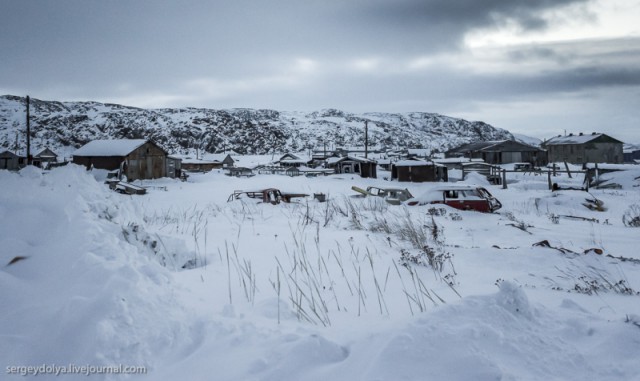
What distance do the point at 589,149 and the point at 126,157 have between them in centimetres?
6863

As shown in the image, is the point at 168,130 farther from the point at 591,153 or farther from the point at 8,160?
the point at 591,153

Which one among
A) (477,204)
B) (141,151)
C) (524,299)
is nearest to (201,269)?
(524,299)

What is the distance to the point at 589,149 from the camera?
60094mm

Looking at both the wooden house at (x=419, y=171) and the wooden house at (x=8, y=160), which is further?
the wooden house at (x=8, y=160)

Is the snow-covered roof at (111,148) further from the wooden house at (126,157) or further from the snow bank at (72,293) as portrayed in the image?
the snow bank at (72,293)

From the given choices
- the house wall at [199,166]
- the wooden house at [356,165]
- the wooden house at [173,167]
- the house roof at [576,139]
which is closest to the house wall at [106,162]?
the wooden house at [173,167]

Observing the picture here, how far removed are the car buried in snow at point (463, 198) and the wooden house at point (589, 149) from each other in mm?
55482

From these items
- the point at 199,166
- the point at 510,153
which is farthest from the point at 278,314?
the point at 199,166

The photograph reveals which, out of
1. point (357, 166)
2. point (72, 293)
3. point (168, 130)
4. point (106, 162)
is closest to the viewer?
point (72, 293)

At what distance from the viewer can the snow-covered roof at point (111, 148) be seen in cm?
3958

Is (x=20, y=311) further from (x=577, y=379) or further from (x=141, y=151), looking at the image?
(x=141, y=151)

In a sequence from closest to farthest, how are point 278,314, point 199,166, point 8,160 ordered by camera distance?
1. point 278,314
2. point 8,160
3. point 199,166

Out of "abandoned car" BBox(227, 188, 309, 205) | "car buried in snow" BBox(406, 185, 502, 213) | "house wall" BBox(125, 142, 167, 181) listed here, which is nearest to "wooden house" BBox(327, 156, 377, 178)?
"house wall" BBox(125, 142, 167, 181)

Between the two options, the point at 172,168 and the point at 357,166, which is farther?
the point at 357,166
